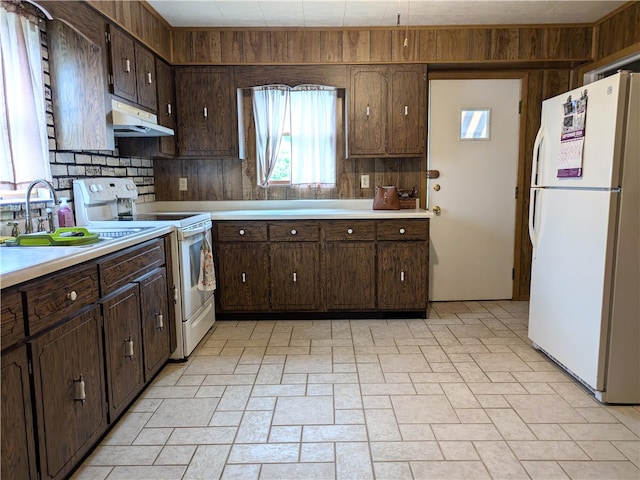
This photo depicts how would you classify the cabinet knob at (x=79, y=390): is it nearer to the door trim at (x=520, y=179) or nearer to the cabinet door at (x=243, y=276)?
the cabinet door at (x=243, y=276)

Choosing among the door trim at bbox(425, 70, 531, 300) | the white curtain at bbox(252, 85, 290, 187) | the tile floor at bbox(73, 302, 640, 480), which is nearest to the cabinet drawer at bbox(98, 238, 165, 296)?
the tile floor at bbox(73, 302, 640, 480)

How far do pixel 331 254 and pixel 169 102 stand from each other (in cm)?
177

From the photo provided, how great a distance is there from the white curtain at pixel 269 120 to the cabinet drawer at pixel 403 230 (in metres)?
1.16

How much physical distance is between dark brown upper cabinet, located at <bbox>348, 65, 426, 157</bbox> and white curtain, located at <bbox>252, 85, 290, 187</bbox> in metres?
0.60

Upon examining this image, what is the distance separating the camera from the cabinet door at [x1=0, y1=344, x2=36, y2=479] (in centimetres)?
130

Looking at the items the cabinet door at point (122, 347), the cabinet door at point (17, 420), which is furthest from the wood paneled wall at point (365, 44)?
the cabinet door at point (17, 420)

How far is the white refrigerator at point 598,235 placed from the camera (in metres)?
2.10

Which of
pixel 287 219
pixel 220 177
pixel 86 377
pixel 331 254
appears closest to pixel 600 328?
pixel 331 254

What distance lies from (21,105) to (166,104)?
4.43 ft

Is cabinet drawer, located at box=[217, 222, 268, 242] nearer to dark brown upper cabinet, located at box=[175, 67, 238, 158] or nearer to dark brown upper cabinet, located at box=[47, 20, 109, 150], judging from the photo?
dark brown upper cabinet, located at box=[175, 67, 238, 158]

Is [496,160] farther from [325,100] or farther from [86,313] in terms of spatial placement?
[86,313]

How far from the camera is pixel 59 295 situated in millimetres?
1580

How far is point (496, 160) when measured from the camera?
396 cm

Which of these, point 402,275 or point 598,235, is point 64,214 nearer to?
point 402,275
